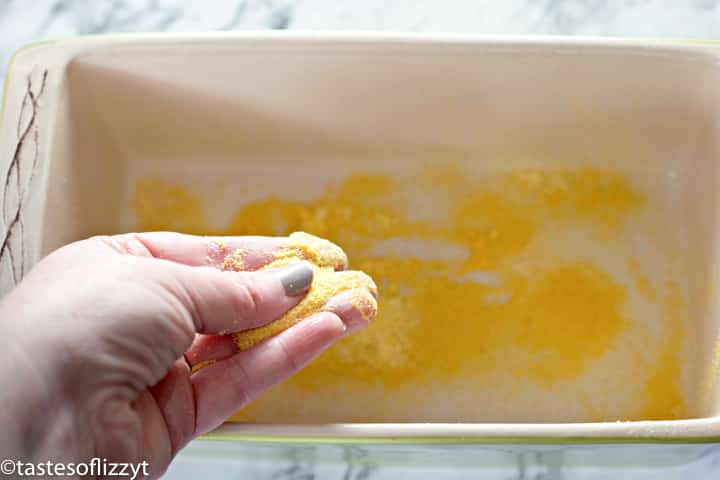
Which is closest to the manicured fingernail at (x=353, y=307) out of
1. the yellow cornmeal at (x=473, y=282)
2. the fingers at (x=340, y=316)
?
the fingers at (x=340, y=316)

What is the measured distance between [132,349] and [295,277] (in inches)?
6.9

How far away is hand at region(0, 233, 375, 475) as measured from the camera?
530mm

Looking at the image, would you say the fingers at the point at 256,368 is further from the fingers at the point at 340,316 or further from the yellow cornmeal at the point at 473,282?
the yellow cornmeal at the point at 473,282

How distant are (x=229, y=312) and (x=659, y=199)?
54 cm

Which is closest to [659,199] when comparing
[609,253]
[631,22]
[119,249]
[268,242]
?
[609,253]

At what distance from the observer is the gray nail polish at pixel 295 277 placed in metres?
0.69

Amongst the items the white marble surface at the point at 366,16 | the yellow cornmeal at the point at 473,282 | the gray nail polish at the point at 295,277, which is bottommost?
the yellow cornmeal at the point at 473,282

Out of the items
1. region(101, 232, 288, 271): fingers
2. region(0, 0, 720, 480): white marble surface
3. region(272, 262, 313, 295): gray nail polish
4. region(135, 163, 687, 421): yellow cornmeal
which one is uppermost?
region(0, 0, 720, 480): white marble surface

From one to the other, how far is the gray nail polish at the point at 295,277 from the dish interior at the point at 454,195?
0.55ft

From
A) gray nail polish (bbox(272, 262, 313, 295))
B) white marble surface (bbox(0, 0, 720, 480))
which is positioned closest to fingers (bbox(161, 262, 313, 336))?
gray nail polish (bbox(272, 262, 313, 295))

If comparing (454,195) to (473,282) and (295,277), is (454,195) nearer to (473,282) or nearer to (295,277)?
(473,282)

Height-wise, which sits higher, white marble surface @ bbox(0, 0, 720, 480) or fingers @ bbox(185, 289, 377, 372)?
white marble surface @ bbox(0, 0, 720, 480)

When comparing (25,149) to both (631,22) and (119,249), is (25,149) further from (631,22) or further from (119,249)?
(631,22)

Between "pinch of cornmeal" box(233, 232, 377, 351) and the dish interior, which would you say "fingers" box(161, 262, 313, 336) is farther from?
the dish interior
